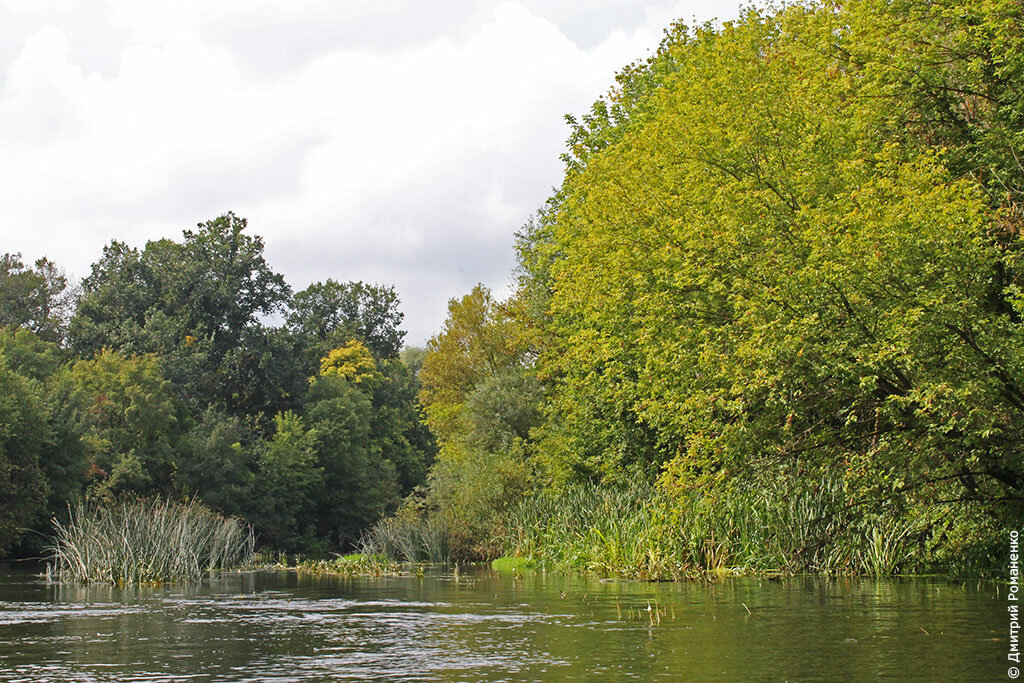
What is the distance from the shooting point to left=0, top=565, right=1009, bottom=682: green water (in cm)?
880

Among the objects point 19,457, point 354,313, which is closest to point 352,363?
point 354,313

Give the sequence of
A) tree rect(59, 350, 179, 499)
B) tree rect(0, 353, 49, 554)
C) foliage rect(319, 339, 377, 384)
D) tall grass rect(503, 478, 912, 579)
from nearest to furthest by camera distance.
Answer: tall grass rect(503, 478, 912, 579) → tree rect(0, 353, 49, 554) → tree rect(59, 350, 179, 499) → foliage rect(319, 339, 377, 384)

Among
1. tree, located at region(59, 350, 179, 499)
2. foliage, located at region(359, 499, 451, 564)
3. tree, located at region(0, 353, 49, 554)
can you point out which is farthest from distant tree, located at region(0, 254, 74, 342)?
foliage, located at region(359, 499, 451, 564)

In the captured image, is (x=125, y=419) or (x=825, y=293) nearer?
(x=825, y=293)

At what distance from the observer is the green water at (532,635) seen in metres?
8.80

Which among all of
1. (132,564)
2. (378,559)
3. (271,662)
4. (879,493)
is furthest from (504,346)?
(271,662)

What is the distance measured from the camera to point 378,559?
34250 millimetres

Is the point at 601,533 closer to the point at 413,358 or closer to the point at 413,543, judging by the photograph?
the point at 413,543

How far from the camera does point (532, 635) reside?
37.9 ft

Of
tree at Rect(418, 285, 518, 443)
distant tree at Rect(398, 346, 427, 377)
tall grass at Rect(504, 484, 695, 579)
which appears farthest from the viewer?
distant tree at Rect(398, 346, 427, 377)

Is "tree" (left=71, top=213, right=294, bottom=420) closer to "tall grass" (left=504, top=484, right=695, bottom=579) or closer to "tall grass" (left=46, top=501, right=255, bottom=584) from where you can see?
"tall grass" (left=504, top=484, right=695, bottom=579)

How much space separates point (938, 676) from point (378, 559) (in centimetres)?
2755

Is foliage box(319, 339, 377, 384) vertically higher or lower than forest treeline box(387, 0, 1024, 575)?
higher

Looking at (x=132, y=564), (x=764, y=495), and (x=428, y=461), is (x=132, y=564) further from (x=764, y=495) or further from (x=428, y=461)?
(x=428, y=461)
